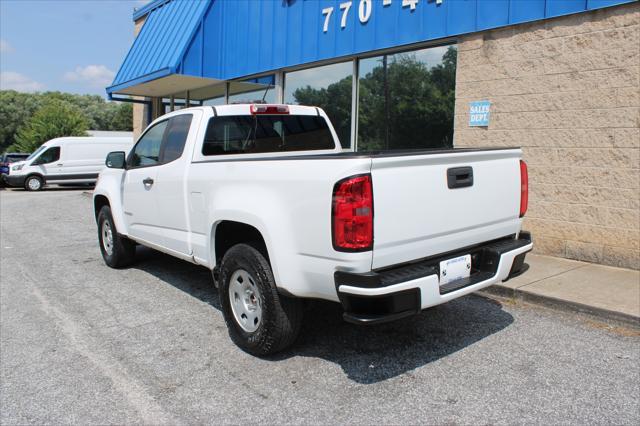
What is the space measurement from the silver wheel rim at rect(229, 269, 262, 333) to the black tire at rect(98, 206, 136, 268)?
294 centimetres

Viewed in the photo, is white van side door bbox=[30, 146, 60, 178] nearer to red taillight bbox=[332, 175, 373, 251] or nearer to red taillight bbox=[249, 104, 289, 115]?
red taillight bbox=[249, 104, 289, 115]

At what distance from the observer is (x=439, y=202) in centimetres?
341

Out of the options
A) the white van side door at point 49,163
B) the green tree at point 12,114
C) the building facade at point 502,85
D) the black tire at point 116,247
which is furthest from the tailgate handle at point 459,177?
the green tree at point 12,114

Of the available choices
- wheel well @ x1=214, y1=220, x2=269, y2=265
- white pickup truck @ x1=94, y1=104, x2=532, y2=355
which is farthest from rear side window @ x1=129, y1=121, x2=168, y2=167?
wheel well @ x1=214, y1=220, x2=269, y2=265

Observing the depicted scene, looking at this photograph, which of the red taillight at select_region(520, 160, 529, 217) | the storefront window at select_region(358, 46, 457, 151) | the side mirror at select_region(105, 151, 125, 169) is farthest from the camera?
the storefront window at select_region(358, 46, 457, 151)

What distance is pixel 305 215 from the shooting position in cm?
324

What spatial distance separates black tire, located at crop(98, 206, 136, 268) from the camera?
642 cm

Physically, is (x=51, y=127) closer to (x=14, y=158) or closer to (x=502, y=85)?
(x=14, y=158)

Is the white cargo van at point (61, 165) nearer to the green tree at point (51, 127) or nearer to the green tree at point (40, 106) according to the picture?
the green tree at point (51, 127)

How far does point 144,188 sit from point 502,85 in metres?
4.98

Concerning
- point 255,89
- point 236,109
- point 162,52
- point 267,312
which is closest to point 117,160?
point 236,109

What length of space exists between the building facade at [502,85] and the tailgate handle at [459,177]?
359 centimetres

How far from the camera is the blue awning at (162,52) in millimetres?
13000

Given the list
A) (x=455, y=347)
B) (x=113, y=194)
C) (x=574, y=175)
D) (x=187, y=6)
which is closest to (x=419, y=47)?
(x=574, y=175)
